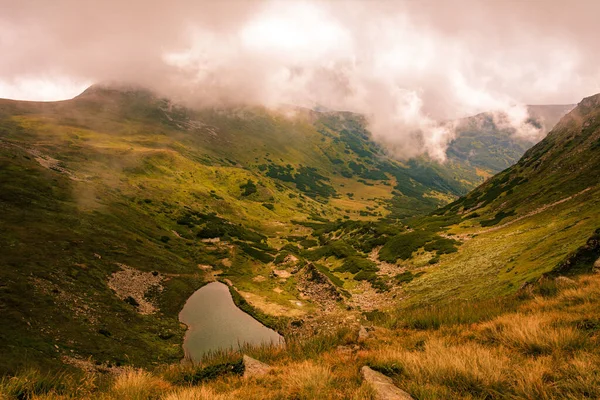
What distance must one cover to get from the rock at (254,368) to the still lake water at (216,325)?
32.6 meters

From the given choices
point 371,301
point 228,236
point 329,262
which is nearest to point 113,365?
point 371,301

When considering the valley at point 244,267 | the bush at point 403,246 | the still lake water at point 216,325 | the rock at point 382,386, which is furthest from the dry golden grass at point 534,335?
the bush at point 403,246

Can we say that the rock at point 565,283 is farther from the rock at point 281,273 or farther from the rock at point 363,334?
the rock at point 281,273

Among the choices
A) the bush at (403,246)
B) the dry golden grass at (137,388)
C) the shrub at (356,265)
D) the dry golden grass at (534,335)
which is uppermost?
the dry golden grass at (534,335)

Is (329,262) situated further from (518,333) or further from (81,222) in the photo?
(518,333)

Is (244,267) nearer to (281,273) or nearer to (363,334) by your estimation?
(281,273)

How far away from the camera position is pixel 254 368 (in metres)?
9.88

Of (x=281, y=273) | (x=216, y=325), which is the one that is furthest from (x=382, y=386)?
(x=281, y=273)

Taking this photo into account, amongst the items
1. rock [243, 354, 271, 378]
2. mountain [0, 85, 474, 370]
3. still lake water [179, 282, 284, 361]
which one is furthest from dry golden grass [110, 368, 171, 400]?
still lake water [179, 282, 284, 361]

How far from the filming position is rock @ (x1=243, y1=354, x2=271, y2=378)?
959 centimetres

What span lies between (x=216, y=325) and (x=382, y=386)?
4809cm

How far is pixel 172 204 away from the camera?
383 ft

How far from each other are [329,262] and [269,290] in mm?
24351

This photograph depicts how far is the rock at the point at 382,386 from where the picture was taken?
692 centimetres
